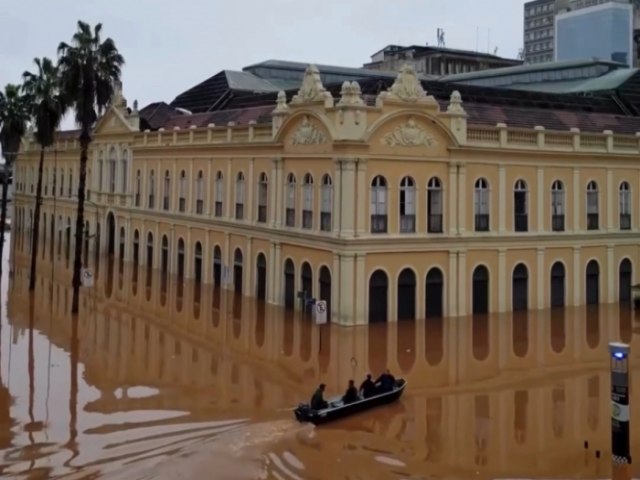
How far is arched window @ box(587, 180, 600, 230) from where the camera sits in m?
40.1

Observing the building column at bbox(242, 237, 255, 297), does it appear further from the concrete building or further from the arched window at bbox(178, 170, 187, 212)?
the concrete building

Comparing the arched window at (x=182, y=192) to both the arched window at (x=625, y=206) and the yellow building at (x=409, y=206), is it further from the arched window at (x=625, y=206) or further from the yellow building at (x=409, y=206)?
the arched window at (x=625, y=206)

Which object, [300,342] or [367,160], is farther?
[367,160]

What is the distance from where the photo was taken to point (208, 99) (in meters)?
66.6

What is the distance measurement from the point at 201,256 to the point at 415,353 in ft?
68.0

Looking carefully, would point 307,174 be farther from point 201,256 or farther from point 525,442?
point 525,442

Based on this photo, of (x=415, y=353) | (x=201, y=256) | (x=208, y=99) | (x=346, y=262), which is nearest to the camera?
(x=415, y=353)

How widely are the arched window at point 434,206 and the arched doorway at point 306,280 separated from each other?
18.4ft

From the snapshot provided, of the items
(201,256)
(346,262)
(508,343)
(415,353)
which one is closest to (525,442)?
(415,353)

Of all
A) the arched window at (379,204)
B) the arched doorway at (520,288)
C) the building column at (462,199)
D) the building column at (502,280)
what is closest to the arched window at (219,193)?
the arched window at (379,204)

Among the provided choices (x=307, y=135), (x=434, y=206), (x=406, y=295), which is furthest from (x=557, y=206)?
(x=307, y=135)

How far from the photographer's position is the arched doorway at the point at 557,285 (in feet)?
128

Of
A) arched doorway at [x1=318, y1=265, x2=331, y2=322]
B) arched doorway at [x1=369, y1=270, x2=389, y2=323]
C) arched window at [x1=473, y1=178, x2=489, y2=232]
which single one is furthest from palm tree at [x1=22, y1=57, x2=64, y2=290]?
arched window at [x1=473, y1=178, x2=489, y2=232]

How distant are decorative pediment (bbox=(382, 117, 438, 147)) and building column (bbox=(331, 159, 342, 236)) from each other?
2.27 meters
